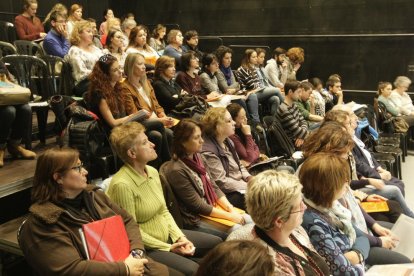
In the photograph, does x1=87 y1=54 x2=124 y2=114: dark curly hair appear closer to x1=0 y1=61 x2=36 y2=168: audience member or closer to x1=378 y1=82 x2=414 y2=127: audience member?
x1=0 y1=61 x2=36 y2=168: audience member

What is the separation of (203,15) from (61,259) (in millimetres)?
8672

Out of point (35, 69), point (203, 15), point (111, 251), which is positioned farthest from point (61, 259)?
point (203, 15)

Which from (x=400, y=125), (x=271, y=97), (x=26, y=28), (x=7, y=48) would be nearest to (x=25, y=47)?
(x=7, y=48)

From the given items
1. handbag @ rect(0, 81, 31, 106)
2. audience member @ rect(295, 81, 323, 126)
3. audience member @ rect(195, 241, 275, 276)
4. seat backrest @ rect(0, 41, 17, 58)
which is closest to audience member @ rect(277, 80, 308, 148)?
audience member @ rect(295, 81, 323, 126)

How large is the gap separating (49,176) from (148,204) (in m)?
0.62

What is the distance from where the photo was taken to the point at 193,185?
10.2ft

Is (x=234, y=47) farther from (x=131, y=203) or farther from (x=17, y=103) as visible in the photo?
(x=131, y=203)

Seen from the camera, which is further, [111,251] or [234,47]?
[234,47]

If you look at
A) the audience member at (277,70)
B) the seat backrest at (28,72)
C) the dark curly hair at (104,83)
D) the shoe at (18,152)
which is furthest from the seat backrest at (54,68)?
the audience member at (277,70)

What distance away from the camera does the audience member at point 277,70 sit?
761cm

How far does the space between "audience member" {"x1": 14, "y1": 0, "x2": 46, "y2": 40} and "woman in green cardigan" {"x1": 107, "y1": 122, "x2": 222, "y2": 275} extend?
13.4ft

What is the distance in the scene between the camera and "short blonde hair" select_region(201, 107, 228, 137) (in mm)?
3703

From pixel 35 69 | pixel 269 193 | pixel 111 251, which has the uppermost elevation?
pixel 35 69

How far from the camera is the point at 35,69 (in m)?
4.80
